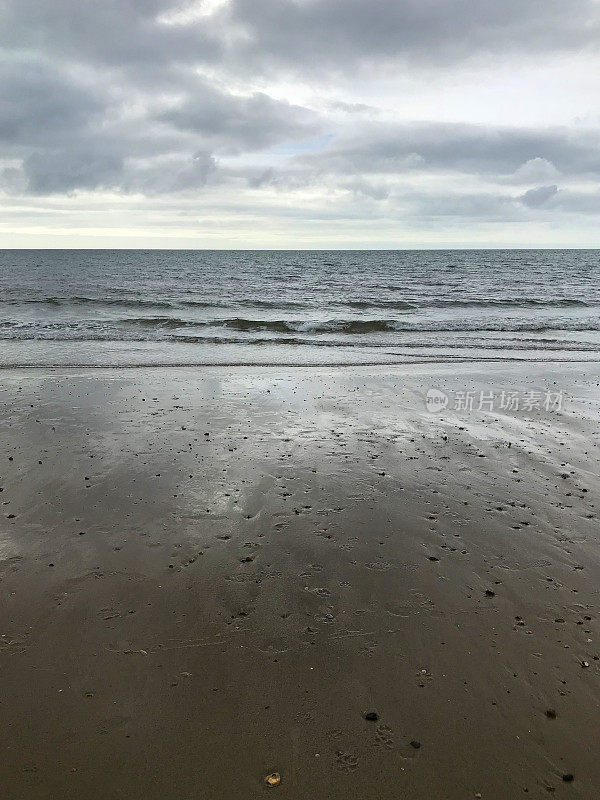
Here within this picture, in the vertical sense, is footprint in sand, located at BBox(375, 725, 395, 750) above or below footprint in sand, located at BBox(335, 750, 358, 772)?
above

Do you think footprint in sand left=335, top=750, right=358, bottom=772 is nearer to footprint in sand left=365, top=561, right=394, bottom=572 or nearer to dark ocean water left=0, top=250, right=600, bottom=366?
footprint in sand left=365, top=561, right=394, bottom=572

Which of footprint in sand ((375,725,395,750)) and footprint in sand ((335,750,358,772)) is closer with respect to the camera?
footprint in sand ((335,750,358,772))

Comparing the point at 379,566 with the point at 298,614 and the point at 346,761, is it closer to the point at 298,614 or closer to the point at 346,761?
the point at 298,614

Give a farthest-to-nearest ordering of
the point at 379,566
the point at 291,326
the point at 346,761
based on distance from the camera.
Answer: the point at 291,326
the point at 379,566
the point at 346,761

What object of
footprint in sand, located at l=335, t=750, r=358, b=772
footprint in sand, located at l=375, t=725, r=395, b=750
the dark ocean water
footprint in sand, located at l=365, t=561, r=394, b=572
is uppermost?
the dark ocean water

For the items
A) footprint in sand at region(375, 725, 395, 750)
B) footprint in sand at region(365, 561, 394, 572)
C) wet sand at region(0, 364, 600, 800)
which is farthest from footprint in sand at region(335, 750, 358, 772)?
footprint in sand at region(365, 561, 394, 572)

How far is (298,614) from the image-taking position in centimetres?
546

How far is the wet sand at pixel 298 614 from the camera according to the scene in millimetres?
3916

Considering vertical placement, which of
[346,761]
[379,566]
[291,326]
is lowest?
[346,761]

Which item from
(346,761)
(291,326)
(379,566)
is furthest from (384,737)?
(291,326)

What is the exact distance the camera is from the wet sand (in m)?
3.92

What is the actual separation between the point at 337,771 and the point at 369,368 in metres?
14.8

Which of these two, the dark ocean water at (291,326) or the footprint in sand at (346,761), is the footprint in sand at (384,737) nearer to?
the footprint in sand at (346,761)

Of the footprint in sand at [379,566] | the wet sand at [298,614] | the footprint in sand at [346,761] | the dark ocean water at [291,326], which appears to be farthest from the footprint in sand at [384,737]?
the dark ocean water at [291,326]
